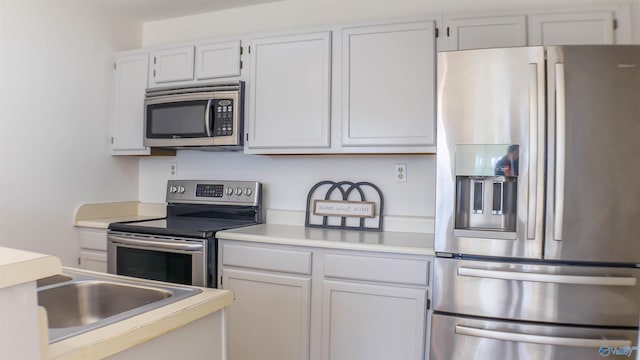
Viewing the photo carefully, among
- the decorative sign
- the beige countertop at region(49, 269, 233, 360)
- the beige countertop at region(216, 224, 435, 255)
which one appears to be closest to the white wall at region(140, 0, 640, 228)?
the decorative sign

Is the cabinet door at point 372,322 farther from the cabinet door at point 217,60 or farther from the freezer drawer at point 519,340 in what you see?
the cabinet door at point 217,60

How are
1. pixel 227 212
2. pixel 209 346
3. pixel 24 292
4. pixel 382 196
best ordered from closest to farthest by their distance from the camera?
pixel 24 292
pixel 209 346
pixel 382 196
pixel 227 212

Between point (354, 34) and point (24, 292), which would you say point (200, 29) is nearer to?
point (354, 34)

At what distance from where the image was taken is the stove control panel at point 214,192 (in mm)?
2746

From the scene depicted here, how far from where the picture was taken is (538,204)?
1655 millimetres

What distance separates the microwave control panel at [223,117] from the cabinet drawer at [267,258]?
717mm

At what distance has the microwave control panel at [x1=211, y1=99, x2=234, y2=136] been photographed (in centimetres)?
255

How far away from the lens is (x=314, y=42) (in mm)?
2400

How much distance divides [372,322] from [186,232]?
111 cm

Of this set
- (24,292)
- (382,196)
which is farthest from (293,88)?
(24,292)

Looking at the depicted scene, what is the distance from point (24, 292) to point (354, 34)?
207 centimetres

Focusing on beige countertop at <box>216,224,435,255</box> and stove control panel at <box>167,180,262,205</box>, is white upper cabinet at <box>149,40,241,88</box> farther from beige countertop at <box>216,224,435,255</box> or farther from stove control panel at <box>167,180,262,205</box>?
beige countertop at <box>216,224,435,255</box>

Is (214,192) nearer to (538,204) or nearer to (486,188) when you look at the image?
(486,188)

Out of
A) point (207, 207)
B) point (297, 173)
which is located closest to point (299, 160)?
point (297, 173)
